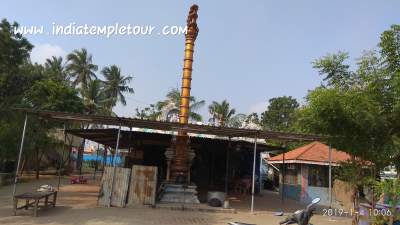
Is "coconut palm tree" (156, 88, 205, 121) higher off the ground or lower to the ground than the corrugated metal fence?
higher

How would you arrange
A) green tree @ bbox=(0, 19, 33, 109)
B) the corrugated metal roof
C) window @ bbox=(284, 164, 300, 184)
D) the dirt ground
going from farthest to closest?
1. window @ bbox=(284, 164, 300, 184)
2. green tree @ bbox=(0, 19, 33, 109)
3. the corrugated metal roof
4. the dirt ground

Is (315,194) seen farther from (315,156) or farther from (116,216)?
(116,216)

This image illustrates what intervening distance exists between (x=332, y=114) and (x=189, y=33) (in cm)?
1090

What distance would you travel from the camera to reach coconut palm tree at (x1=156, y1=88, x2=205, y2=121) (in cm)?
4188

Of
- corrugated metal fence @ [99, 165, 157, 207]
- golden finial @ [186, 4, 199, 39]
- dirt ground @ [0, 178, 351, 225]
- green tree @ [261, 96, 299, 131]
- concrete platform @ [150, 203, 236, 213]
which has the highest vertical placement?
green tree @ [261, 96, 299, 131]

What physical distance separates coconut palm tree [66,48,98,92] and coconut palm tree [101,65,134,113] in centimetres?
163

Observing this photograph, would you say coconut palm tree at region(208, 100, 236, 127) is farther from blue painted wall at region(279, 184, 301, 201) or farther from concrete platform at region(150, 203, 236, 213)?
concrete platform at region(150, 203, 236, 213)

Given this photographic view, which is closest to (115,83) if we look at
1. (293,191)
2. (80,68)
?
(80,68)

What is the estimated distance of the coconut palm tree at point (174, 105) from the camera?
41.9m

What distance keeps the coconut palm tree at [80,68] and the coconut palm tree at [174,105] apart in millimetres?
10122

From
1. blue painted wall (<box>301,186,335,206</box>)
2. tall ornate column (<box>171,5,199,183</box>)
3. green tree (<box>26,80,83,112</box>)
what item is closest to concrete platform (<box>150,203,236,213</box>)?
tall ornate column (<box>171,5,199,183</box>)

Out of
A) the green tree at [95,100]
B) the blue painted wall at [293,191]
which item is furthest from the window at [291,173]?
the green tree at [95,100]

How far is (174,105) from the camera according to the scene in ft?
142

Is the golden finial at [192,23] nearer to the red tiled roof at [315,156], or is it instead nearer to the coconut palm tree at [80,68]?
the red tiled roof at [315,156]
